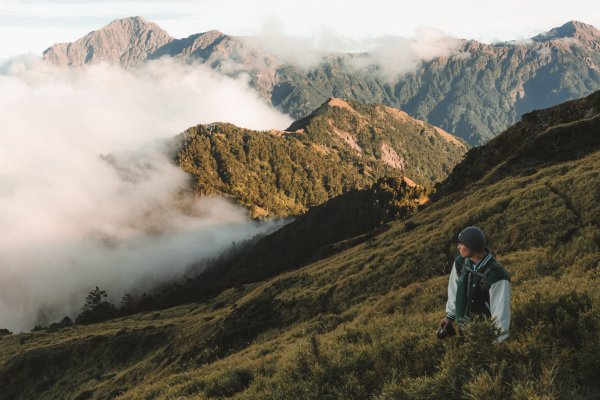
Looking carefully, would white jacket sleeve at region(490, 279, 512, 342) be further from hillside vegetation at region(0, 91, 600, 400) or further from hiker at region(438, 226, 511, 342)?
hillside vegetation at region(0, 91, 600, 400)

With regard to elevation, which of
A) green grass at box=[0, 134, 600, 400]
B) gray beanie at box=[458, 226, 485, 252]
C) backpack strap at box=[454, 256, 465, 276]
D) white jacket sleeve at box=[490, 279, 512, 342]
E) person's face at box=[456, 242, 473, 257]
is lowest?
green grass at box=[0, 134, 600, 400]

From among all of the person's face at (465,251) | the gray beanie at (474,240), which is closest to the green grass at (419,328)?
the person's face at (465,251)

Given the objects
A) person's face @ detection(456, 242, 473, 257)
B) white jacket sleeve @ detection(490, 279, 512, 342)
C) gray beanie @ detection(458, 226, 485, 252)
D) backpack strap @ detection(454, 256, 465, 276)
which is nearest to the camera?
white jacket sleeve @ detection(490, 279, 512, 342)

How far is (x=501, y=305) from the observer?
8.48 m

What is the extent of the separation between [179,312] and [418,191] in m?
111

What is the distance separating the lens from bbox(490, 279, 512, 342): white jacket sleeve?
8414mm

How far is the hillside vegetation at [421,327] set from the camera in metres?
8.51

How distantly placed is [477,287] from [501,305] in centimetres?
72

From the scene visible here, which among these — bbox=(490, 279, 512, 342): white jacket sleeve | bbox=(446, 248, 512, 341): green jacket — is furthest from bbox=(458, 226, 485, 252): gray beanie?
bbox=(490, 279, 512, 342): white jacket sleeve

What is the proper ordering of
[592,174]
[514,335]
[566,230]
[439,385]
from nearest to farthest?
[439,385] → [514,335] → [566,230] → [592,174]

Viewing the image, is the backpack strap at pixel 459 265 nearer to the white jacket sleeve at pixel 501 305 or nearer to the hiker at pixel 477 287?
the hiker at pixel 477 287

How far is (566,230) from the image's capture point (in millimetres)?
23766

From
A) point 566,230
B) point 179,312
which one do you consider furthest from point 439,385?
point 179,312

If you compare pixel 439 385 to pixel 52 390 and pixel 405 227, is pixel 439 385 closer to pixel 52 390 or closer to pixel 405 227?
pixel 405 227
